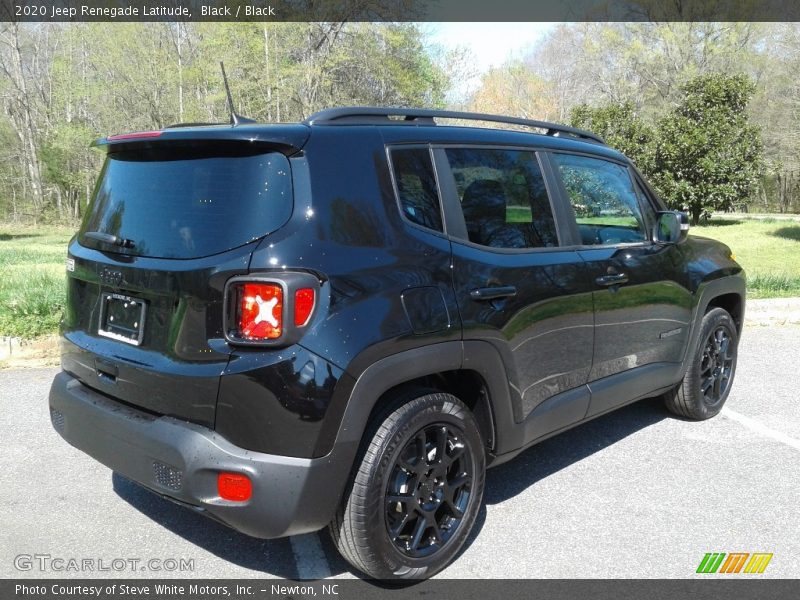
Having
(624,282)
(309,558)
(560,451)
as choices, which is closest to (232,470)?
(309,558)

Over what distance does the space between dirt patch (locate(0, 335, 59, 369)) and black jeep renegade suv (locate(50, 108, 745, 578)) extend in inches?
129

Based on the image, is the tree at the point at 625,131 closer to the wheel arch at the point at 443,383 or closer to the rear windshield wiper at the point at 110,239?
the wheel arch at the point at 443,383

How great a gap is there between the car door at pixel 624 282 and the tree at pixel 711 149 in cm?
1693

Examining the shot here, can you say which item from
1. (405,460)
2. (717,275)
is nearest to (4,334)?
(405,460)

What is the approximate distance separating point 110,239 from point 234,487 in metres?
1.22

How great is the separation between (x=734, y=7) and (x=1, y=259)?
114ft

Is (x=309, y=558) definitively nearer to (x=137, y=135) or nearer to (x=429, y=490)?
(x=429, y=490)

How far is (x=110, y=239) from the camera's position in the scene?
2.92 m

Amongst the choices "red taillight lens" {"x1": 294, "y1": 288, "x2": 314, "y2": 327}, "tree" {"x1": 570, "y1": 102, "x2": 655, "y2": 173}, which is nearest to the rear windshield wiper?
"red taillight lens" {"x1": 294, "y1": 288, "x2": 314, "y2": 327}

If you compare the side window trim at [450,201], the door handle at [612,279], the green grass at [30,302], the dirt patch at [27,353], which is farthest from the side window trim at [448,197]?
the green grass at [30,302]

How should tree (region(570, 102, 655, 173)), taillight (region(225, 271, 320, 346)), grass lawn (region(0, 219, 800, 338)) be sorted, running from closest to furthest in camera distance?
taillight (region(225, 271, 320, 346)) → grass lawn (region(0, 219, 800, 338)) → tree (region(570, 102, 655, 173))

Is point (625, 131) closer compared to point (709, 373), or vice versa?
point (709, 373)

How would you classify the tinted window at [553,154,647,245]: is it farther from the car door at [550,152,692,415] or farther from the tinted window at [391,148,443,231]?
the tinted window at [391,148,443,231]

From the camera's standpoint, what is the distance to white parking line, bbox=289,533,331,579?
2980 millimetres
